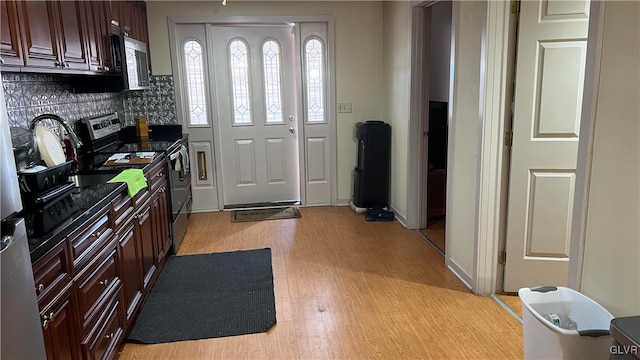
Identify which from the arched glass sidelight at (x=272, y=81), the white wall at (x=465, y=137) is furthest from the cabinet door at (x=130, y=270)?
the arched glass sidelight at (x=272, y=81)

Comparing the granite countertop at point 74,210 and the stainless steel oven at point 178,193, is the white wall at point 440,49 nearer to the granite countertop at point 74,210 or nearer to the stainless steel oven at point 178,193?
the stainless steel oven at point 178,193

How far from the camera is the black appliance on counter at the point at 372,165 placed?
181 inches

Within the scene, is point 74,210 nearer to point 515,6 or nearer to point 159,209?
point 159,209

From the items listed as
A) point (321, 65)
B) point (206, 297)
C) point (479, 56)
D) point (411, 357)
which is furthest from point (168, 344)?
point (321, 65)

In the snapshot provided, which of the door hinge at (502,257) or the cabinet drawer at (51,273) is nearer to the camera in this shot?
the cabinet drawer at (51,273)

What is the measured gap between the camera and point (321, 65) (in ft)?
15.9

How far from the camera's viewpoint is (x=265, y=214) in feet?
15.8

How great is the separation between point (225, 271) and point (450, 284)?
1.64 meters

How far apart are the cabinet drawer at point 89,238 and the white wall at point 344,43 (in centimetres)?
288

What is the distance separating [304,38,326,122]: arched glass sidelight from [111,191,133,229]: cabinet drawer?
2.72 m

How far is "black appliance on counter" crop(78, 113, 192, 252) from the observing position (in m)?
3.32

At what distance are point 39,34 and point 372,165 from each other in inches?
126

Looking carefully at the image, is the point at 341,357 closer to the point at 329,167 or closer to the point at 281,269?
the point at 281,269

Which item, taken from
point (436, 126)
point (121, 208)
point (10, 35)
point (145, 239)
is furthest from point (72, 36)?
point (436, 126)
